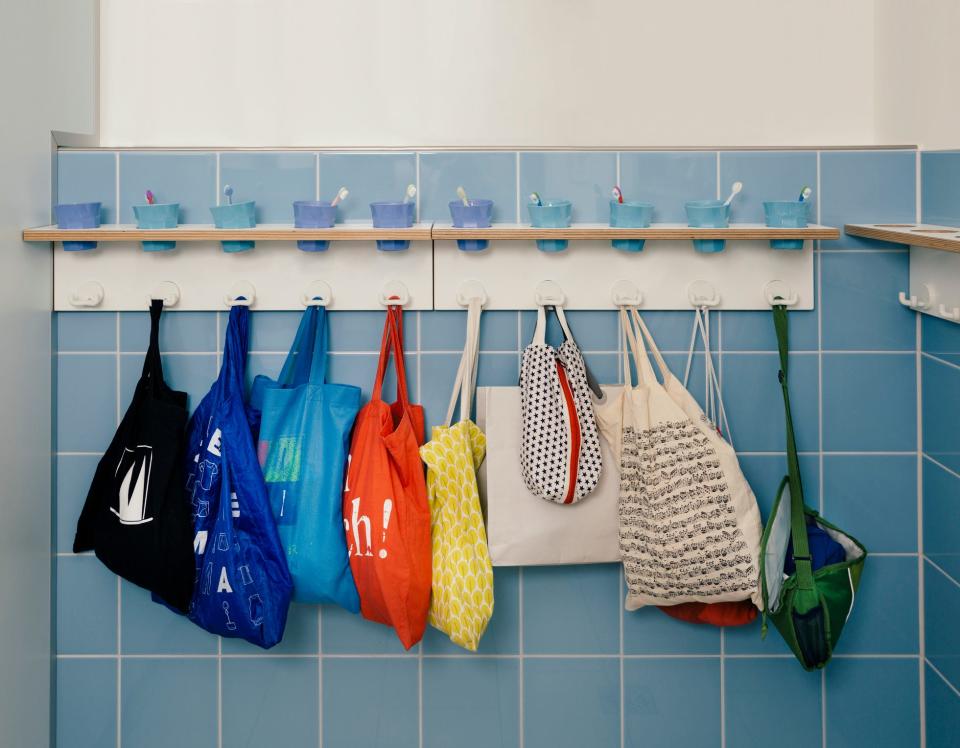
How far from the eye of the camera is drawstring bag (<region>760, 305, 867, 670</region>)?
68.0 inches

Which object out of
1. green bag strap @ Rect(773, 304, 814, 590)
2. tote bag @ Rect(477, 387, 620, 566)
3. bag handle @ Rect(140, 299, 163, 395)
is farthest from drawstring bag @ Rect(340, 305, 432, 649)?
green bag strap @ Rect(773, 304, 814, 590)

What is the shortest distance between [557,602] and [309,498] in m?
0.48

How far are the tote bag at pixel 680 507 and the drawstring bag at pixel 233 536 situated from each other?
575 millimetres

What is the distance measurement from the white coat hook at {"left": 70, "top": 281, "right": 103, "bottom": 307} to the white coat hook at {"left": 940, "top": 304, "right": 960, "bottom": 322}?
1.39m

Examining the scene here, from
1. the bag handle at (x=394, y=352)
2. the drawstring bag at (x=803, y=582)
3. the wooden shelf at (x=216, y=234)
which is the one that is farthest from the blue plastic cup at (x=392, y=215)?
the drawstring bag at (x=803, y=582)

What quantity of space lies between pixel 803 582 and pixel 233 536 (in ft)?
2.99

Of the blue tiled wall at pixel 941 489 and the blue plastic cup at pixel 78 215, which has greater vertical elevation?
the blue plastic cup at pixel 78 215

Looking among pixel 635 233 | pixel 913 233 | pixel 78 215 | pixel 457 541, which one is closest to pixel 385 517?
pixel 457 541

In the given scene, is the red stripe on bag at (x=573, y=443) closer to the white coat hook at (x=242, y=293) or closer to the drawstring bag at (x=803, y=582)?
the drawstring bag at (x=803, y=582)

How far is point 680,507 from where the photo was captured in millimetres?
1738

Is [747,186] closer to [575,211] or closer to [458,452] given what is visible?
[575,211]

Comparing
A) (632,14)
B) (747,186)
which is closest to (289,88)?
(632,14)

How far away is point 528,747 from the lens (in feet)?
6.33

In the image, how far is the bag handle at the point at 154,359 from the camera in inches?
72.6
